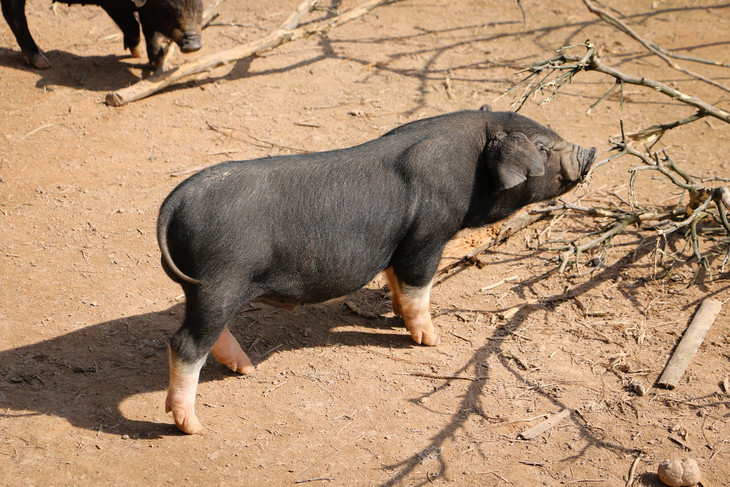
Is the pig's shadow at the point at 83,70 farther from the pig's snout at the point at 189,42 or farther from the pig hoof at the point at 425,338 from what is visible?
the pig hoof at the point at 425,338

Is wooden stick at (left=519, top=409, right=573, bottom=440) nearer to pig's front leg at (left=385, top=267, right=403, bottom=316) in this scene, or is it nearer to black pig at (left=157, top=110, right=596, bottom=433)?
black pig at (left=157, top=110, right=596, bottom=433)

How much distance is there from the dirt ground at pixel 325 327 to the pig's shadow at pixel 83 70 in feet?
0.12

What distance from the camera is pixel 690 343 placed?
17.1ft

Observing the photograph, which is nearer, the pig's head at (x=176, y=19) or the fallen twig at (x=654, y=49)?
the fallen twig at (x=654, y=49)

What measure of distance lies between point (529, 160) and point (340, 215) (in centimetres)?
135

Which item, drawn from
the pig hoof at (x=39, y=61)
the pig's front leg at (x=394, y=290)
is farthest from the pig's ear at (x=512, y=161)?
the pig hoof at (x=39, y=61)

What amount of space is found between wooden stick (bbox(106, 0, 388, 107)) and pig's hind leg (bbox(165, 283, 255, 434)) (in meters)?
4.86

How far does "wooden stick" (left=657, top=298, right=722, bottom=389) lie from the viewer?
16.1ft

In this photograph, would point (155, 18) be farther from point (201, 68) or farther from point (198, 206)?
point (198, 206)

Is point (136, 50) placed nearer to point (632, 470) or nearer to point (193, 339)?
point (193, 339)

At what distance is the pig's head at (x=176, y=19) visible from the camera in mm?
8648

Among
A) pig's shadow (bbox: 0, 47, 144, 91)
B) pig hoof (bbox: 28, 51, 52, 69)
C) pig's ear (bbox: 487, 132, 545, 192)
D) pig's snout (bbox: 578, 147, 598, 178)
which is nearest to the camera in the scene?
pig's ear (bbox: 487, 132, 545, 192)

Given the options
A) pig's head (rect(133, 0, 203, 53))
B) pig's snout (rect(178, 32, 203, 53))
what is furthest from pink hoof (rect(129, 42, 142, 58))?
pig's snout (rect(178, 32, 203, 53))

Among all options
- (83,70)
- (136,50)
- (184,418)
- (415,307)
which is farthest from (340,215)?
(136,50)
